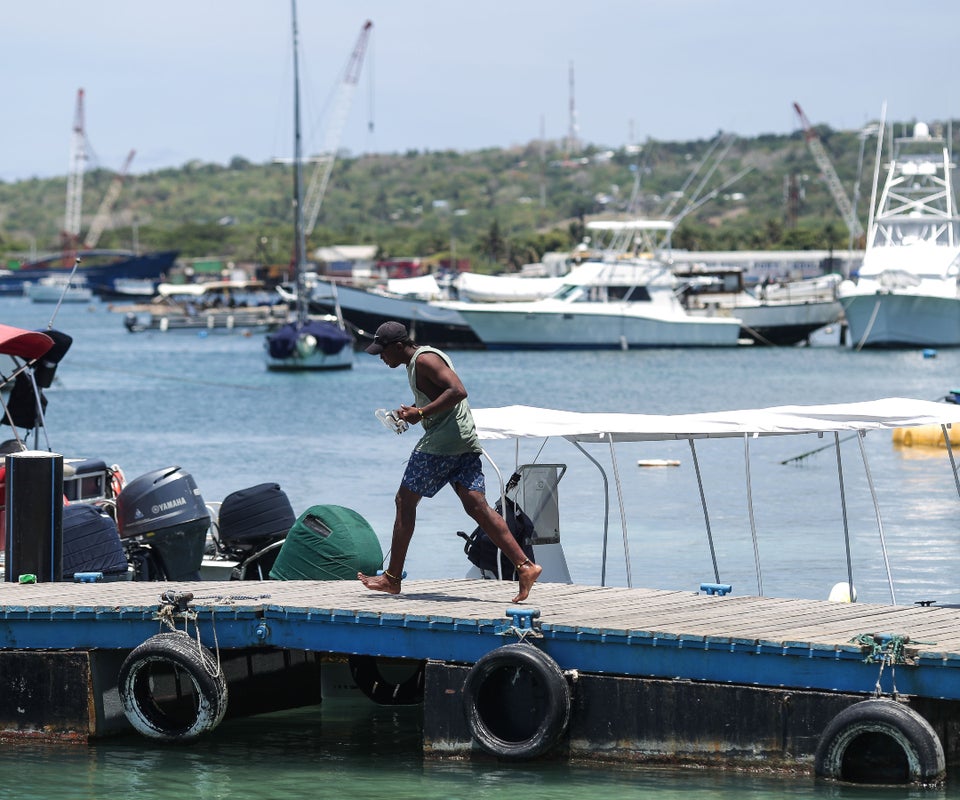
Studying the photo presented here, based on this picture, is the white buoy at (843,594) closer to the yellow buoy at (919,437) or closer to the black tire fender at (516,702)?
the black tire fender at (516,702)

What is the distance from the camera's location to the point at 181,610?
40.1ft

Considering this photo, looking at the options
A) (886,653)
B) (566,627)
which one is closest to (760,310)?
(566,627)

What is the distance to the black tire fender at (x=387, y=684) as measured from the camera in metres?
13.6

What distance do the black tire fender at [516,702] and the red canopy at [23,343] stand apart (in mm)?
6982

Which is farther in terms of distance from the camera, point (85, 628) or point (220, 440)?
point (220, 440)

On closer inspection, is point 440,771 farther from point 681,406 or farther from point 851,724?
point 681,406

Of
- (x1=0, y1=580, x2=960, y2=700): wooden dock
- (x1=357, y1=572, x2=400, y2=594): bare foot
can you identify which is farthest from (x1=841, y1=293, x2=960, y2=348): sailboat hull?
(x1=357, y1=572, x2=400, y2=594): bare foot

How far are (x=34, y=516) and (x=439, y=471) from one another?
11.8 ft

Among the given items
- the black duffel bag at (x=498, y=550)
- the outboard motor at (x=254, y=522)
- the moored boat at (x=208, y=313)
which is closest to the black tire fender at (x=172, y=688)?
the black duffel bag at (x=498, y=550)

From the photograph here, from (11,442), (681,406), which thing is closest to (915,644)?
(11,442)

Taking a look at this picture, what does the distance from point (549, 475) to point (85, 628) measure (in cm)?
397

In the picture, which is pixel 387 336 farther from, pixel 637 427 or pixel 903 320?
pixel 903 320

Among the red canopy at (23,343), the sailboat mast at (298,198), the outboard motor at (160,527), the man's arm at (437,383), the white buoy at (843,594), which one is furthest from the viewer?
the sailboat mast at (298,198)

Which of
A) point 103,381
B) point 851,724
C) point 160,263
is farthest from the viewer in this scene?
point 160,263
